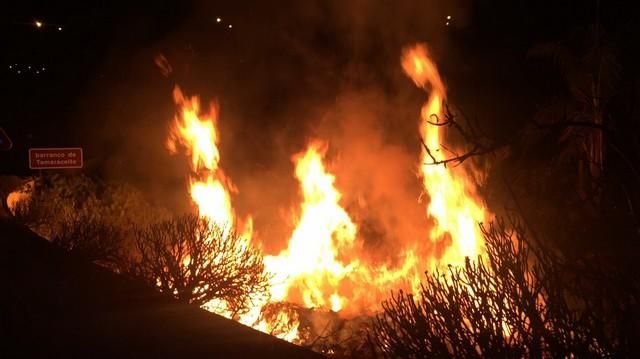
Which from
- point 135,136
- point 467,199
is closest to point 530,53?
point 467,199

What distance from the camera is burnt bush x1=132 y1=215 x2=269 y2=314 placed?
303 inches

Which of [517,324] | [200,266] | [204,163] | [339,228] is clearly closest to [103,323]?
[200,266]

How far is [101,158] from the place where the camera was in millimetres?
16688

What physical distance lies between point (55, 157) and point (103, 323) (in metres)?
5.98

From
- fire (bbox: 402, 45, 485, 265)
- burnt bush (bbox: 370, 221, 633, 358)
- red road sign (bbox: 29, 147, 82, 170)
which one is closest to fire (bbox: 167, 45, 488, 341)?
fire (bbox: 402, 45, 485, 265)

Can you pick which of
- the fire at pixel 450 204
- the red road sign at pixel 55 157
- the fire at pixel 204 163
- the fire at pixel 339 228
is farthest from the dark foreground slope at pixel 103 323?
the fire at pixel 450 204

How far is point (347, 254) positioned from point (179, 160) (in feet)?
19.5

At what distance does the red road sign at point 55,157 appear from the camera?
10.1 metres

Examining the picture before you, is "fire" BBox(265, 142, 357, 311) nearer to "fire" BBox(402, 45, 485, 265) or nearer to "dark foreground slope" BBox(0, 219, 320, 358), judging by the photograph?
"fire" BBox(402, 45, 485, 265)

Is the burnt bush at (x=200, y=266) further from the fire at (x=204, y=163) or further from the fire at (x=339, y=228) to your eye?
the fire at (x=204, y=163)

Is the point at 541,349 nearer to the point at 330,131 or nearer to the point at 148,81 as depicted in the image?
the point at 330,131

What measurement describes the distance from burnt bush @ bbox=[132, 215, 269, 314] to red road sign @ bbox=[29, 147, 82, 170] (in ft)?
9.66

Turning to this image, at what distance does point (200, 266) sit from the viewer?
25.5ft

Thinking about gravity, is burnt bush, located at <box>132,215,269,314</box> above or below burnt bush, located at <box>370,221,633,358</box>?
above
